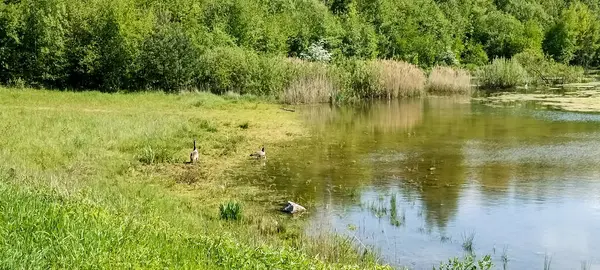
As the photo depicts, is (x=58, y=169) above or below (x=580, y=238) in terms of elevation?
above

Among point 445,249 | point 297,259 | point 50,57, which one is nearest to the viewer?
point 297,259

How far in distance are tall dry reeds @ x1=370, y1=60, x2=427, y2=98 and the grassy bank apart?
9.27 meters

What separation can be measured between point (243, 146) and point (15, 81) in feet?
71.0

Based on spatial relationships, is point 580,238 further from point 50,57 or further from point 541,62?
point 541,62

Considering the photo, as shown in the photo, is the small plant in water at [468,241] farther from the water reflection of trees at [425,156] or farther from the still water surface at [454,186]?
the water reflection of trees at [425,156]

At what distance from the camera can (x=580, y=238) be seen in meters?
11.9

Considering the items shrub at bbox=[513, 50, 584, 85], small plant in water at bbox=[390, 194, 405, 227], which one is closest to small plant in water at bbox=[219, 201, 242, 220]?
small plant in water at bbox=[390, 194, 405, 227]

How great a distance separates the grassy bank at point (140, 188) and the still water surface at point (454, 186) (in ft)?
4.16

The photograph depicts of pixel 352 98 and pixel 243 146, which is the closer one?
pixel 243 146

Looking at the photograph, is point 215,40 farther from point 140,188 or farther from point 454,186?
point 140,188

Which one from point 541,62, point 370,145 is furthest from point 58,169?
point 541,62

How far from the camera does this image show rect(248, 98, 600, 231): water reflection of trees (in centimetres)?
1567

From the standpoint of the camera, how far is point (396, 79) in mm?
40469

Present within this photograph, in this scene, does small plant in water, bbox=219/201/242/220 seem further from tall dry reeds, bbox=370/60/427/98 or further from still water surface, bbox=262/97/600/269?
tall dry reeds, bbox=370/60/427/98
